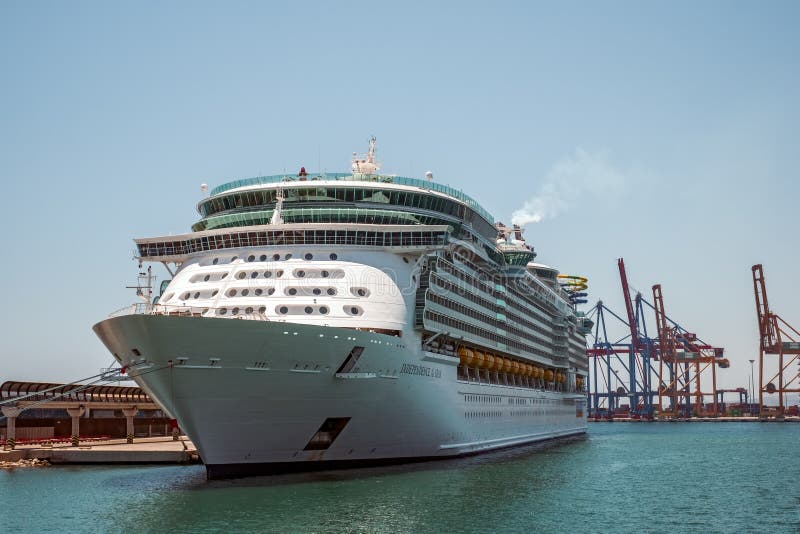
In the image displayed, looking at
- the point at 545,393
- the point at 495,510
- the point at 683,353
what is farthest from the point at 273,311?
the point at 683,353

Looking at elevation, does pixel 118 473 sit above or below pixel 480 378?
below

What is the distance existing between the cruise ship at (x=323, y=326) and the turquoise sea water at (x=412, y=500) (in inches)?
65.6

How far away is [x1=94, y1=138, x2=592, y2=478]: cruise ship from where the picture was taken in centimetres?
2894

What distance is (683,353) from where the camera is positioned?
14062 centimetres

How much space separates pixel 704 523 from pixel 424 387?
46.2 ft

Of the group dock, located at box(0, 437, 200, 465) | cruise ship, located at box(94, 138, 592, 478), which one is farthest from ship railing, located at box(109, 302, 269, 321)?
dock, located at box(0, 437, 200, 465)

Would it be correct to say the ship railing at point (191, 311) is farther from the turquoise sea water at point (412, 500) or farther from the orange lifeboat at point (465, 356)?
the orange lifeboat at point (465, 356)

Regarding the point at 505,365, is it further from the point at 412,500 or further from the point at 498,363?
the point at 412,500

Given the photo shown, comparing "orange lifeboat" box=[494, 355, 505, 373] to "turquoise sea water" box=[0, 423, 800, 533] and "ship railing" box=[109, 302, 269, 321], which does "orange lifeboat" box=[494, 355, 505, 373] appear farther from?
"ship railing" box=[109, 302, 269, 321]

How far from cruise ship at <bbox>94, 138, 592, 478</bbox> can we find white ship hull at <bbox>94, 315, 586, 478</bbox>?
5 centimetres

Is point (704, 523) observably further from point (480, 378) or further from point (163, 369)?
point (480, 378)

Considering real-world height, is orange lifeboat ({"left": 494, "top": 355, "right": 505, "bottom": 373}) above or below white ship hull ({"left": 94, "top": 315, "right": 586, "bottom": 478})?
above

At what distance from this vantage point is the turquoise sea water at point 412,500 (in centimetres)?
2452

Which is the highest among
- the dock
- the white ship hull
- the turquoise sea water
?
the white ship hull
